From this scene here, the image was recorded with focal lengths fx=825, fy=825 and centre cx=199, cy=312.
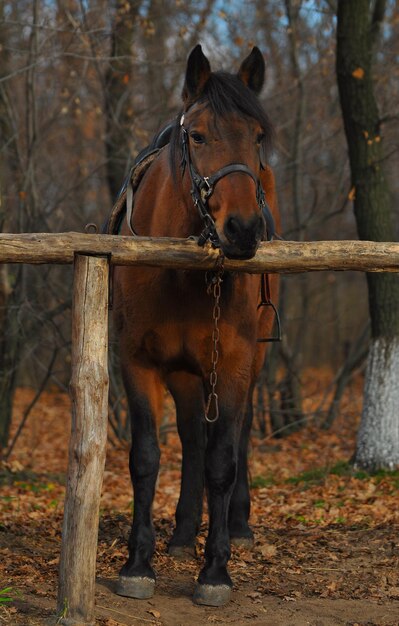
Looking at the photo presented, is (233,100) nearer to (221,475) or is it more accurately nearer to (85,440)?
(85,440)

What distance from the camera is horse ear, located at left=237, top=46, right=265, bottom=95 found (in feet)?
15.6

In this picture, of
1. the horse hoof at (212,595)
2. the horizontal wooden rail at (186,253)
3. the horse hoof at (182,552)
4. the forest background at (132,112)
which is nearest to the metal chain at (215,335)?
the horizontal wooden rail at (186,253)

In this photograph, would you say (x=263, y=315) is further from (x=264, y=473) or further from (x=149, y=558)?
(x=264, y=473)

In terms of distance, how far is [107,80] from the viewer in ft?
39.2

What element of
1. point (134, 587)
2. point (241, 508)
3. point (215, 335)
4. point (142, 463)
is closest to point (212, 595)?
point (134, 587)

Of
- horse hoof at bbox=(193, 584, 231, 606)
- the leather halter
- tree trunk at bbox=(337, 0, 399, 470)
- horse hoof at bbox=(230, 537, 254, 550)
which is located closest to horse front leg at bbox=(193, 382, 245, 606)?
horse hoof at bbox=(193, 584, 231, 606)

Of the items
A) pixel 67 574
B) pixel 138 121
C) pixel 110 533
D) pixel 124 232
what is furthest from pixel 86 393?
pixel 138 121

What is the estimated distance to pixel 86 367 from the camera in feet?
14.1

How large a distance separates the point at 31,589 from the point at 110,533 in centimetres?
135

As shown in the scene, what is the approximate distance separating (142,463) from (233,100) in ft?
7.08

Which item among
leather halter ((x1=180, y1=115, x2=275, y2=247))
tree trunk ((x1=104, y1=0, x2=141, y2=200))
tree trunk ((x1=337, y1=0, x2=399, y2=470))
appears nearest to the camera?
leather halter ((x1=180, y1=115, x2=275, y2=247))

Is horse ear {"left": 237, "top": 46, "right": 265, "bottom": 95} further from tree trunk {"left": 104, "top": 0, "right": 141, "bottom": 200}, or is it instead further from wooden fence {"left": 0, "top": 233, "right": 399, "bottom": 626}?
tree trunk {"left": 104, "top": 0, "right": 141, "bottom": 200}

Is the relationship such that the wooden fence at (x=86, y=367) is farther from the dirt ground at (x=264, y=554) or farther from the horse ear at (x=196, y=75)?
the horse ear at (x=196, y=75)

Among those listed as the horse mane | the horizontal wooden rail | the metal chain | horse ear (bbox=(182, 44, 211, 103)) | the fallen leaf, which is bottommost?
the metal chain
